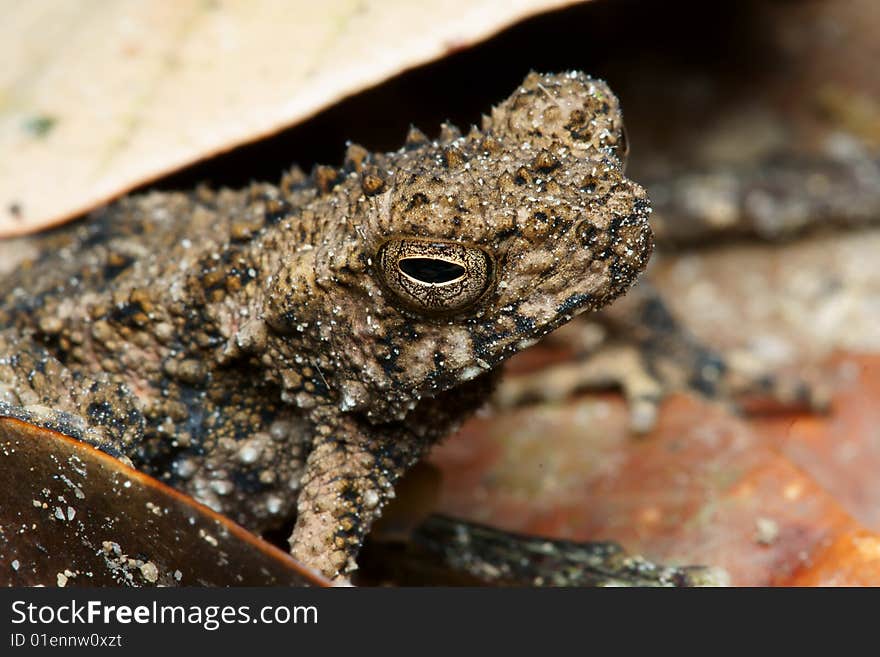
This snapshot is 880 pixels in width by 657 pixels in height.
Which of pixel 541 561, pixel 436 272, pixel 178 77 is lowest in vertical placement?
pixel 541 561

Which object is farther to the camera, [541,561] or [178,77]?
[178,77]

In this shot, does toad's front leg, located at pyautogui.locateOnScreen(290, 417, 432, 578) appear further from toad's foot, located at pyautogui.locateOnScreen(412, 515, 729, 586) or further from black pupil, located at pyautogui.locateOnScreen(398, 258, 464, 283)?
black pupil, located at pyautogui.locateOnScreen(398, 258, 464, 283)

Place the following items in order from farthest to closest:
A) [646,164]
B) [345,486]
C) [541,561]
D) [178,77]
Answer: [646,164], [178,77], [541,561], [345,486]

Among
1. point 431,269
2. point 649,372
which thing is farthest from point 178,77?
point 649,372

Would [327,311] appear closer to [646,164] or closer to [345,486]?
[345,486]

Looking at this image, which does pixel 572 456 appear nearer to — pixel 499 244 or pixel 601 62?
pixel 499 244
